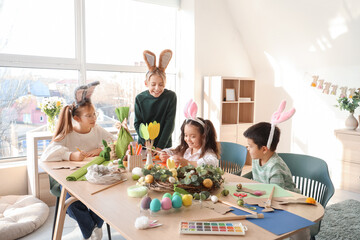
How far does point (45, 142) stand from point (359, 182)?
382 cm

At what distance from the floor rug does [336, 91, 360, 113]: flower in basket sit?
1.15 meters

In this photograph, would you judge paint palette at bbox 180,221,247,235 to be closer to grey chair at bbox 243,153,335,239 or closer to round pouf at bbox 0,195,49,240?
grey chair at bbox 243,153,335,239

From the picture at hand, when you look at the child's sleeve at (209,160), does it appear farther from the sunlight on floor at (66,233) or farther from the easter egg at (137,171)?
the sunlight on floor at (66,233)

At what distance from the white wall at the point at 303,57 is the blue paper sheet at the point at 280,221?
126 inches

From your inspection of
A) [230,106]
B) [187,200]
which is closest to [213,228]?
[187,200]

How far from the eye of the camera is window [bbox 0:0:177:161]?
355 centimetres

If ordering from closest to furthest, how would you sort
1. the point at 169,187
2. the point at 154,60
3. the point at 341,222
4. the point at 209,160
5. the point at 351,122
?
the point at 169,187 < the point at 209,160 < the point at 154,60 < the point at 341,222 < the point at 351,122

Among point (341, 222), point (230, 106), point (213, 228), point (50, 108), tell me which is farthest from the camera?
point (230, 106)

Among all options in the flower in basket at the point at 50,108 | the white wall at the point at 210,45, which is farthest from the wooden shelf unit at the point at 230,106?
the flower in basket at the point at 50,108

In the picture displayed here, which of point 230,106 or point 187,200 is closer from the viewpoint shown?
point 187,200

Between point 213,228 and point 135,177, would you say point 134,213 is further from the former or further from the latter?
point 135,177

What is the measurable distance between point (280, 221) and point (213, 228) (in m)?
0.28

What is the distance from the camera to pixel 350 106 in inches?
155

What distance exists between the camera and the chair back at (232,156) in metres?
2.36
